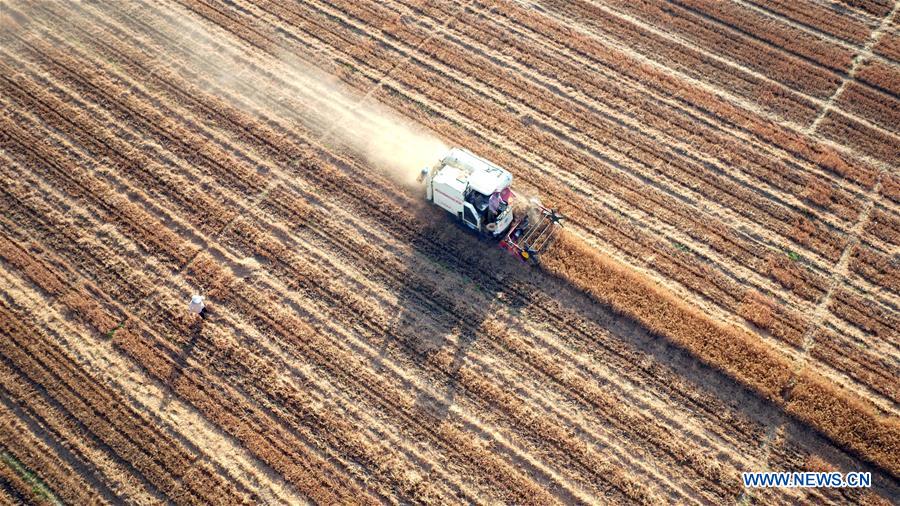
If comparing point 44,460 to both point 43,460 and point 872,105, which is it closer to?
point 43,460

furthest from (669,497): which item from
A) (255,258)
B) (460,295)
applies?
(255,258)

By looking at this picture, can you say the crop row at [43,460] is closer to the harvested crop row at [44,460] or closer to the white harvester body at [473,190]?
the harvested crop row at [44,460]

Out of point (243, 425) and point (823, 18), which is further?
point (823, 18)

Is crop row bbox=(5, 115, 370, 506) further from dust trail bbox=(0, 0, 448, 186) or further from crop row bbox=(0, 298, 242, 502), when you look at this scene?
dust trail bbox=(0, 0, 448, 186)

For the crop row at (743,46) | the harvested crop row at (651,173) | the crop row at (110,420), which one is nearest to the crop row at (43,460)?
the crop row at (110,420)

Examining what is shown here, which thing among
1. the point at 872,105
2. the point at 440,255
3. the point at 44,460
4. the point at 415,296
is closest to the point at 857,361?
the point at 872,105

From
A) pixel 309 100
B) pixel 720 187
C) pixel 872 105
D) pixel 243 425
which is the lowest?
pixel 243 425
